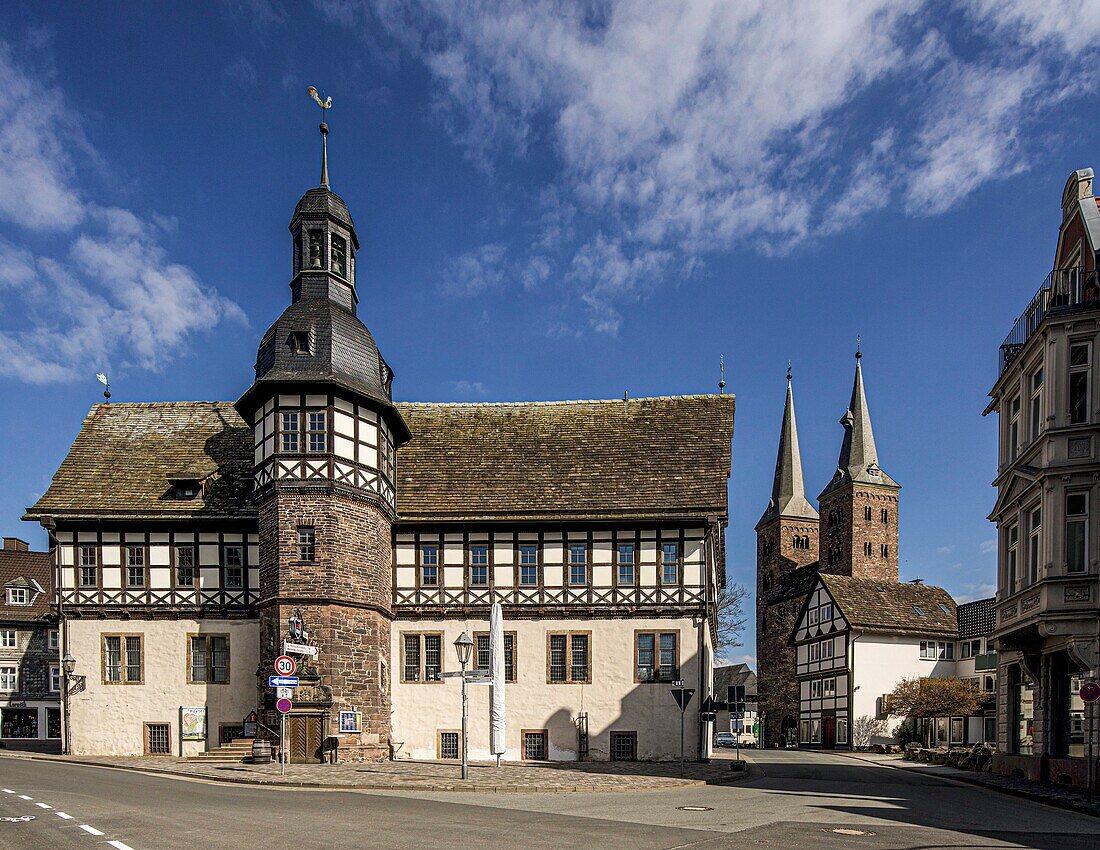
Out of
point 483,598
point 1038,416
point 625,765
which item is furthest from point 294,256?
point 1038,416

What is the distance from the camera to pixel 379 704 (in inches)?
1144

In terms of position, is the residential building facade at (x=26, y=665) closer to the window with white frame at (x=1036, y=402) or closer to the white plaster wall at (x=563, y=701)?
the white plaster wall at (x=563, y=701)

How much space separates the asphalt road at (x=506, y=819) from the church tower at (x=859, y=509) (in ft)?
212

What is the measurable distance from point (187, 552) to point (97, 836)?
2059cm

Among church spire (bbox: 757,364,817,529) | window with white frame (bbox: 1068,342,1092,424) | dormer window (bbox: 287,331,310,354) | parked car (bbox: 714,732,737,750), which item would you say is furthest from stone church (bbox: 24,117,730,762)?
church spire (bbox: 757,364,817,529)

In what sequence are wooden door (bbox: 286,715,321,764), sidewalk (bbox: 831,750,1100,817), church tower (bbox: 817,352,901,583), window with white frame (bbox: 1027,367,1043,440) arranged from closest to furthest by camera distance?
sidewalk (bbox: 831,750,1100,817) → window with white frame (bbox: 1027,367,1043,440) → wooden door (bbox: 286,715,321,764) → church tower (bbox: 817,352,901,583)

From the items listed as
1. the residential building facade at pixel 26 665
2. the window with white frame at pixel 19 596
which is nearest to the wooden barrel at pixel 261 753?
the residential building facade at pixel 26 665

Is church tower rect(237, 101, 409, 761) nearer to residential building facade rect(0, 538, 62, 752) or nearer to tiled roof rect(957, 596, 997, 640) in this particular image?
residential building facade rect(0, 538, 62, 752)

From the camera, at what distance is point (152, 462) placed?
33438mm

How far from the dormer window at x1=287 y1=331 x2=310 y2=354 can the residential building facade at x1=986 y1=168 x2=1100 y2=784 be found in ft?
66.2

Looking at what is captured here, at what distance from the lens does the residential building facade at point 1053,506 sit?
73.9ft

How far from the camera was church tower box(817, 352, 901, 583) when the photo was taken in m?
84.8

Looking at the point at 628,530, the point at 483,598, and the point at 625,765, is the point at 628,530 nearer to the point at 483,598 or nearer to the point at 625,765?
the point at 483,598

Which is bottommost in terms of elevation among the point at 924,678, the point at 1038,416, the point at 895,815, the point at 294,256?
the point at 924,678
